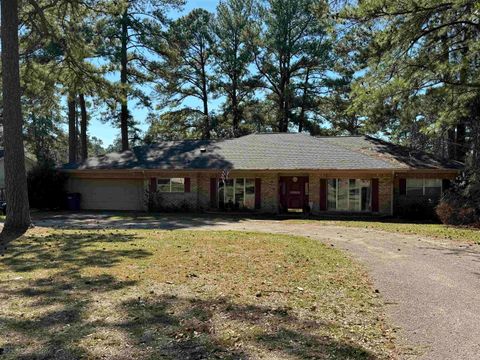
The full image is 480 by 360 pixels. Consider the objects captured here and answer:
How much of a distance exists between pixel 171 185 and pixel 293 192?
687cm

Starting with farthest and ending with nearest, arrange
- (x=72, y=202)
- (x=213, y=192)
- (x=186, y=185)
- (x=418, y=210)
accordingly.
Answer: (x=72, y=202)
(x=186, y=185)
(x=213, y=192)
(x=418, y=210)

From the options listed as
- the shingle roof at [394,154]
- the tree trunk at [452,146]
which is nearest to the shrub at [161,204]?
the shingle roof at [394,154]

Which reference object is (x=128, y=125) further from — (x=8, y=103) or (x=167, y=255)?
(x=167, y=255)

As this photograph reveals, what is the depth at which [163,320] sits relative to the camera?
5113 mm

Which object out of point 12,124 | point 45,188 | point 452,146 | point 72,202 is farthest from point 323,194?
point 45,188

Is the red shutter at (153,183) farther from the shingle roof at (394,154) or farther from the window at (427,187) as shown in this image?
the window at (427,187)

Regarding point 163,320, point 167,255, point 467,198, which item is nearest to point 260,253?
point 167,255

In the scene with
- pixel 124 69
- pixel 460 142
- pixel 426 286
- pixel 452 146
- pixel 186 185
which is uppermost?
pixel 124 69

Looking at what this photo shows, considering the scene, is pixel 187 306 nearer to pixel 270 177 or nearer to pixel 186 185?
pixel 270 177

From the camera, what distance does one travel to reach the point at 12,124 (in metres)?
13.6

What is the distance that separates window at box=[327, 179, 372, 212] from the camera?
76.1ft

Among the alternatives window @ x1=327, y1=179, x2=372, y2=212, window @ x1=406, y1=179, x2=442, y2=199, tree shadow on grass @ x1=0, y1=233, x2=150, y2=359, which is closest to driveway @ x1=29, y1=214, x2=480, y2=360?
tree shadow on grass @ x1=0, y1=233, x2=150, y2=359

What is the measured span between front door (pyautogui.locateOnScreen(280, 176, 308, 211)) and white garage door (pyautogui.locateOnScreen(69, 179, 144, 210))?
27.3 ft

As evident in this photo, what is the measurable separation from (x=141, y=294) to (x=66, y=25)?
14759mm
